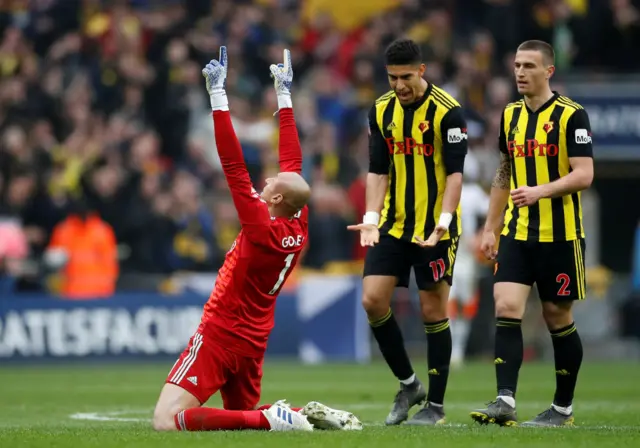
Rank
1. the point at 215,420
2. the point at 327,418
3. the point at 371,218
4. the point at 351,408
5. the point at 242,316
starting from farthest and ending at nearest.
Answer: the point at 351,408 → the point at 371,218 → the point at 242,316 → the point at 327,418 → the point at 215,420

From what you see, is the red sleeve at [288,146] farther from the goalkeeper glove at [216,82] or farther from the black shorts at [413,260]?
the black shorts at [413,260]

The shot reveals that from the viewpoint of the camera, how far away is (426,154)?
893cm

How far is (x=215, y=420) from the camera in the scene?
7844 millimetres

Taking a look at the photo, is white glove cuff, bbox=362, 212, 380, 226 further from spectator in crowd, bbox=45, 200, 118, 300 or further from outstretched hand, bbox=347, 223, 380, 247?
spectator in crowd, bbox=45, 200, 118, 300

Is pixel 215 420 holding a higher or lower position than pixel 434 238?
lower

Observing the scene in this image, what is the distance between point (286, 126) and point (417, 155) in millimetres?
997

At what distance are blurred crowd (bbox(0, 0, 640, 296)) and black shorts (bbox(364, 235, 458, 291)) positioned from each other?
28.8ft

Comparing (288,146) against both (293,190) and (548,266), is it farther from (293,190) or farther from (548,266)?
(548,266)

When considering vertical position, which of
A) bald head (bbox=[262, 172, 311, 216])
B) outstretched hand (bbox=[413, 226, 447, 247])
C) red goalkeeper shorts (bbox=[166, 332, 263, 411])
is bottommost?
red goalkeeper shorts (bbox=[166, 332, 263, 411])

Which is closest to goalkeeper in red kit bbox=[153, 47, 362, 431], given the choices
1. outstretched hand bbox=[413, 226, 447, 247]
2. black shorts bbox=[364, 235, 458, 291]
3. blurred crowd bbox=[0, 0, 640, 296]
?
outstretched hand bbox=[413, 226, 447, 247]

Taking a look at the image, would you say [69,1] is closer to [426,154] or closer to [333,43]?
[333,43]

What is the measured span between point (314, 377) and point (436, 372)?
5397 millimetres

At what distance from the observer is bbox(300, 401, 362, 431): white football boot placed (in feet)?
26.0

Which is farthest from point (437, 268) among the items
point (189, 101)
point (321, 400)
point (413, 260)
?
point (189, 101)
